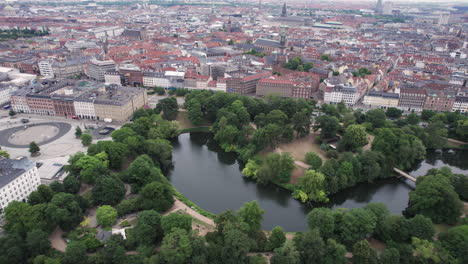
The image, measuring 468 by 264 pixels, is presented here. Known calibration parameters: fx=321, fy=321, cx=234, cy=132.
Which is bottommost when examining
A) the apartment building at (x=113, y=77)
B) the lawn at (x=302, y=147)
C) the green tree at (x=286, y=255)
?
the lawn at (x=302, y=147)

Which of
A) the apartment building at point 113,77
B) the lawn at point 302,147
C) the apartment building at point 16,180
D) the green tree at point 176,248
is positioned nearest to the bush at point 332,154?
the lawn at point 302,147

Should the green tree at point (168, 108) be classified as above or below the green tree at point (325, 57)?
below

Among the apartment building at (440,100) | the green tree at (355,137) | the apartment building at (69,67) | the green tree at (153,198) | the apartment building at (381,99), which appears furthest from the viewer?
the apartment building at (69,67)

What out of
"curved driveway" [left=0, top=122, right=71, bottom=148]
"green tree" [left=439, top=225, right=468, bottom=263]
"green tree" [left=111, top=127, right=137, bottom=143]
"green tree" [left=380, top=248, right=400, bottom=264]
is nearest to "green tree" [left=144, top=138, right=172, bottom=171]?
"green tree" [left=111, top=127, right=137, bottom=143]

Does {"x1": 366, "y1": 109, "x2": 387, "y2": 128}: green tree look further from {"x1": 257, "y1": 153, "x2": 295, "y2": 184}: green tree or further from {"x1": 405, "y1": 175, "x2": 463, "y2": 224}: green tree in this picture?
{"x1": 257, "y1": 153, "x2": 295, "y2": 184}: green tree

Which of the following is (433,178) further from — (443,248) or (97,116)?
(97,116)

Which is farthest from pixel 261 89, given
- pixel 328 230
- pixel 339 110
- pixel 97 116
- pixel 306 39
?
pixel 306 39

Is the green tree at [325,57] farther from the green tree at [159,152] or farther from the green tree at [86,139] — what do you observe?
the green tree at [86,139]

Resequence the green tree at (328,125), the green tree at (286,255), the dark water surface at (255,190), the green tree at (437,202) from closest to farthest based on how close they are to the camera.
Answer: the green tree at (286,255), the green tree at (437,202), the dark water surface at (255,190), the green tree at (328,125)
